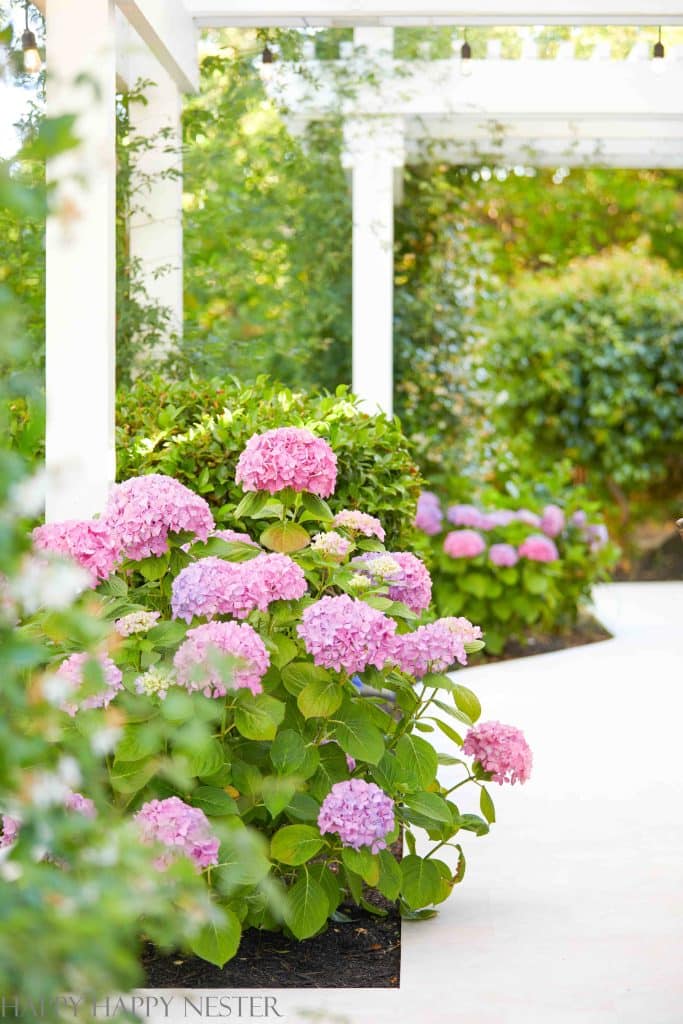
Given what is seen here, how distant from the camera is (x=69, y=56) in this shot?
11.0 feet

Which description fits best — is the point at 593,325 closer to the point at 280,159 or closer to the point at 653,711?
the point at 280,159

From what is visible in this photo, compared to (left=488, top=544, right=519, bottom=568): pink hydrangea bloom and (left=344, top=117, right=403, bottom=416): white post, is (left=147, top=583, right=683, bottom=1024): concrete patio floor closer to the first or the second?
(left=488, top=544, right=519, bottom=568): pink hydrangea bloom

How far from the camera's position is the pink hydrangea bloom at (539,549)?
247 inches

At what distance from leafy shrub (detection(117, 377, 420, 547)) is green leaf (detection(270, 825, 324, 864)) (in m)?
1.22

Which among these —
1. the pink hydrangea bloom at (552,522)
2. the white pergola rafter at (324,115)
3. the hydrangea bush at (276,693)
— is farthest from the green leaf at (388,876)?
the pink hydrangea bloom at (552,522)

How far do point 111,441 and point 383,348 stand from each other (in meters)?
3.13

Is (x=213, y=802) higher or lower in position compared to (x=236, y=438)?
lower

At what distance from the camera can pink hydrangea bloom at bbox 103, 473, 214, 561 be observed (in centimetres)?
253

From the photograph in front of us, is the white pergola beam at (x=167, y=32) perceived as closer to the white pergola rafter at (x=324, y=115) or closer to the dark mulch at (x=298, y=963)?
the white pergola rafter at (x=324, y=115)

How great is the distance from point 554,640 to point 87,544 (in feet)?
15.5

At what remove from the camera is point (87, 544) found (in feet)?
8.19

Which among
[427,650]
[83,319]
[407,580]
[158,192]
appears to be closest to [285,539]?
[407,580]

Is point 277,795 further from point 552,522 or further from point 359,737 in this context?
point 552,522

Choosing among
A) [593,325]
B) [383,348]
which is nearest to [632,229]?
[593,325]
